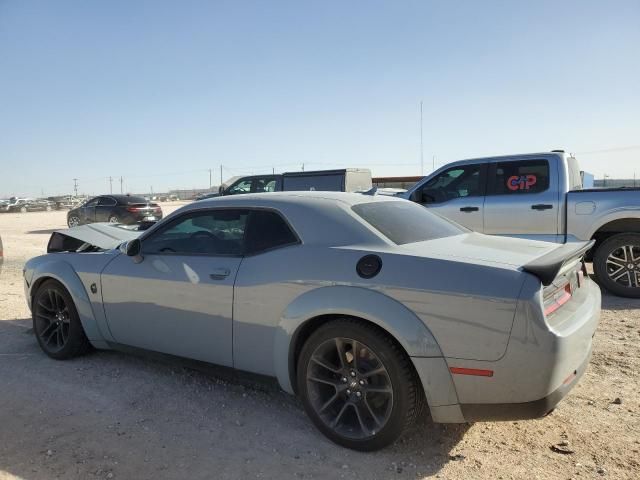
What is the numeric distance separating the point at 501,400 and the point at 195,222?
8.21 feet

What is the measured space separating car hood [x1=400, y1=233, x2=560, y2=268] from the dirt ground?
113cm

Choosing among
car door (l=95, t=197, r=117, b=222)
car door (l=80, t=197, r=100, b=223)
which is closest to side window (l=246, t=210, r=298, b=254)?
car door (l=95, t=197, r=117, b=222)

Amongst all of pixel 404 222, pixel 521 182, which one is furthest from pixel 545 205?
pixel 404 222

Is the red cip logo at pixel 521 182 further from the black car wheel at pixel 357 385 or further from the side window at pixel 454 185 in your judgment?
the black car wheel at pixel 357 385

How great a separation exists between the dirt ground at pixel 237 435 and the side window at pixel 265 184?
9993 millimetres

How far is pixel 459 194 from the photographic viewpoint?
805cm

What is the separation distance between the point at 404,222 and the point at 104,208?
18.4m

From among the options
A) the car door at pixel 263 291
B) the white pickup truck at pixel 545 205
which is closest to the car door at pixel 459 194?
the white pickup truck at pixel 545 205

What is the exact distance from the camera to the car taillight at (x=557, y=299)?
9.02ft

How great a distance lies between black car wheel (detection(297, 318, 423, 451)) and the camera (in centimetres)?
285

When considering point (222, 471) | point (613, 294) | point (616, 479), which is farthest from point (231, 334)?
point (613, 294)

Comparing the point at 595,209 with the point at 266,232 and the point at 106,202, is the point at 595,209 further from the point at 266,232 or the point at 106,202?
the point at 106,202

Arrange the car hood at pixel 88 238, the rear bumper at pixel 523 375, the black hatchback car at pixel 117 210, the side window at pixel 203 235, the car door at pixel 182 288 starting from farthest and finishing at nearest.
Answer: the black hatchback car at pixel 117 210 → the car hood at pixel 88 238 → the side window at pixel 203 235 → the car door at pixel 182 288 → the rear bumper at pixel 523 375

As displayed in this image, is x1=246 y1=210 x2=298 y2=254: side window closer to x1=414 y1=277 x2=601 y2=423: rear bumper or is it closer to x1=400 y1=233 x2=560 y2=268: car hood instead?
x1=400 y1=233 x2=560 y2=268: car hood
